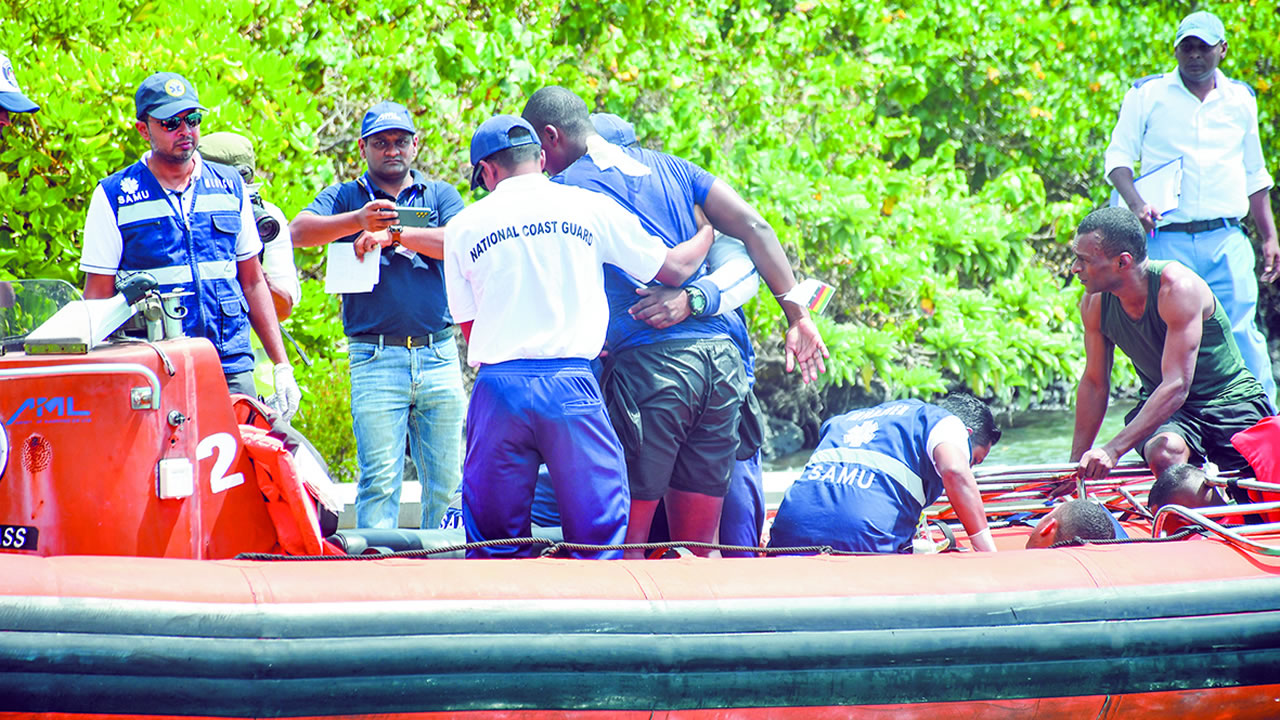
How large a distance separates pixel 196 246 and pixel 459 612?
4.86 feet

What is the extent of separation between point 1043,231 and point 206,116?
690 cm

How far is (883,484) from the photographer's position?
13.0ft

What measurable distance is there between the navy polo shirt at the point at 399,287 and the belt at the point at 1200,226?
306cm

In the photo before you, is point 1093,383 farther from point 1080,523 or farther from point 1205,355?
point 1080,523

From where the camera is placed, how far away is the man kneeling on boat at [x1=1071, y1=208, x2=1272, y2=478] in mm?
4684

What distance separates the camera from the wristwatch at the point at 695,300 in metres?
3.91

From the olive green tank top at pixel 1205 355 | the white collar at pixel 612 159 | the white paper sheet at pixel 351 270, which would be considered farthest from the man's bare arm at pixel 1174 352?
the white paper sheet at pixel 351 270

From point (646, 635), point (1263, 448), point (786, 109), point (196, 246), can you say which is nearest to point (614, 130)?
point (196, 246)

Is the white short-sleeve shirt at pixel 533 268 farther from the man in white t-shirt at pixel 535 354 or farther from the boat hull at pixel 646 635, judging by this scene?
the boat hull at pixel 646 635

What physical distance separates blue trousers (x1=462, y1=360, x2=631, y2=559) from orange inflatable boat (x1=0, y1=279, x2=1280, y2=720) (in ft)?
0.70

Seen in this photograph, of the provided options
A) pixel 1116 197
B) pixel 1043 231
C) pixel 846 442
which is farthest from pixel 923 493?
pixel 1043 231

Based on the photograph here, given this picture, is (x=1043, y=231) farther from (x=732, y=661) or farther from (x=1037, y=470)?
(x=732, y=661)

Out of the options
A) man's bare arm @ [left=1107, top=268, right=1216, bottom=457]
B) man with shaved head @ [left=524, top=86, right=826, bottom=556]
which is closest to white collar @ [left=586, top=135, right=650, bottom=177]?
man with shaved head @ [left=524, top=86, right=826, bottom=556]

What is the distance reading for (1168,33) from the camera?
10375 millimetres
